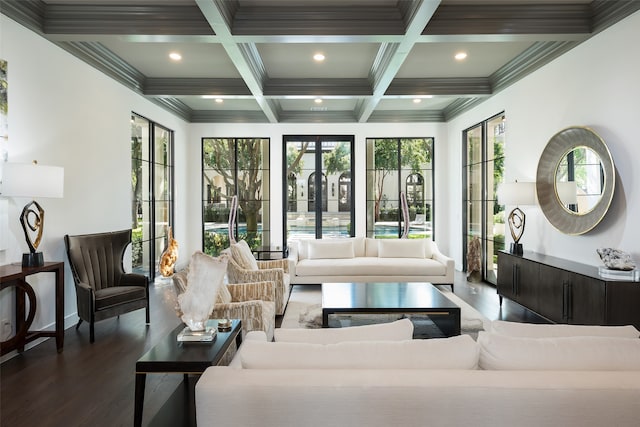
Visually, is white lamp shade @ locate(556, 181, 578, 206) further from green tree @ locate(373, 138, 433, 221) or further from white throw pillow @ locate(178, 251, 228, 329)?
green tree @ locate(373, 138, 433, 221)

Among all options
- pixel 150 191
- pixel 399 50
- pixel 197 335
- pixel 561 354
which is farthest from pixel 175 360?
pixel 150 191

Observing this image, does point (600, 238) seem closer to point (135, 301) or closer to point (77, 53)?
point (135, 301)

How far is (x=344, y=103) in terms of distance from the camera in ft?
22.9

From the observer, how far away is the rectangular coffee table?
11.6ft

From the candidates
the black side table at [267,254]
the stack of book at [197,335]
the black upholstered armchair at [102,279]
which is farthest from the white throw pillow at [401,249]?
the stack of book at [197,335]

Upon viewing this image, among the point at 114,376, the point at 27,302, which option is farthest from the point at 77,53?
the point at 114,376

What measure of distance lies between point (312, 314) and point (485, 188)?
372cm

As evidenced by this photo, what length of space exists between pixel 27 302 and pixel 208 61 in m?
3.37

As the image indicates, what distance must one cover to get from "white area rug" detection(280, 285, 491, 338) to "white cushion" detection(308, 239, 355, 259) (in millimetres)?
718

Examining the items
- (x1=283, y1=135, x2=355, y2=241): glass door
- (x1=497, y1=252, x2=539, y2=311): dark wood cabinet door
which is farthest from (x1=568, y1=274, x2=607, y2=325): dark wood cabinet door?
(x1=283, y1=135, x2=355, y2=241): glass door

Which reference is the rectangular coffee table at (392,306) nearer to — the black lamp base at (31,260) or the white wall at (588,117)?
the white wall at (588,117)

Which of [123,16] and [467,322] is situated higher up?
[123,16]

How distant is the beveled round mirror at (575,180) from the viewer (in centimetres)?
355

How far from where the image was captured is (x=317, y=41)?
12.5ft
